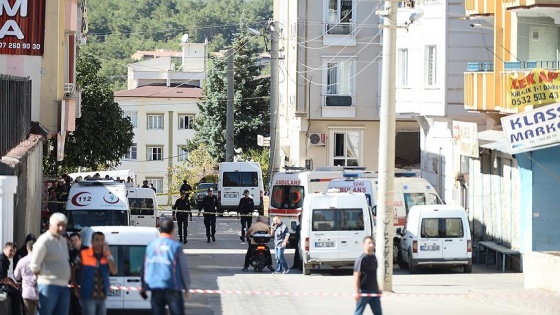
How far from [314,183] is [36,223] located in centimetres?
1505

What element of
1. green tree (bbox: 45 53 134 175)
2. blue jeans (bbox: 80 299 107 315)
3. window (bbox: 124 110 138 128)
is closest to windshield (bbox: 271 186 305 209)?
green tree (bbox: 45 53 134 175)

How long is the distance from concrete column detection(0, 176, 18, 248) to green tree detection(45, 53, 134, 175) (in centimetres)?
3542

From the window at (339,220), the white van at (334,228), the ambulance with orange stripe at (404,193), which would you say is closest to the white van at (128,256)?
the white van at (334,228)

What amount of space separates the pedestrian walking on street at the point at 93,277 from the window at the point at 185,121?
9960 centimetres

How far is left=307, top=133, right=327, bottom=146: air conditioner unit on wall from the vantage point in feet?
195

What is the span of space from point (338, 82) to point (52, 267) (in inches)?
1710

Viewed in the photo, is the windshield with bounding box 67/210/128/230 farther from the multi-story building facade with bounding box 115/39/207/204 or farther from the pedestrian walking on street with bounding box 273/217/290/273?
the multi-story building facade with bounding box 115/39/207/204

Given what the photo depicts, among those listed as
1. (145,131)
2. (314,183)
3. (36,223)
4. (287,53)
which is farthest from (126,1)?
(36,223)

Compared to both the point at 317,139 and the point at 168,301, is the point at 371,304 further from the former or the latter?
the point at 317,139

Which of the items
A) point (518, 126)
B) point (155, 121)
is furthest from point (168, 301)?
point (155, 121)

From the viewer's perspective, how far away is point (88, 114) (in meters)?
56.8

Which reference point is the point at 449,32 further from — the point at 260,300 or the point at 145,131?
the point at 145,131

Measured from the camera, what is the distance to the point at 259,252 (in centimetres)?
3388

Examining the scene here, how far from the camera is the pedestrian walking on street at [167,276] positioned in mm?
15250
